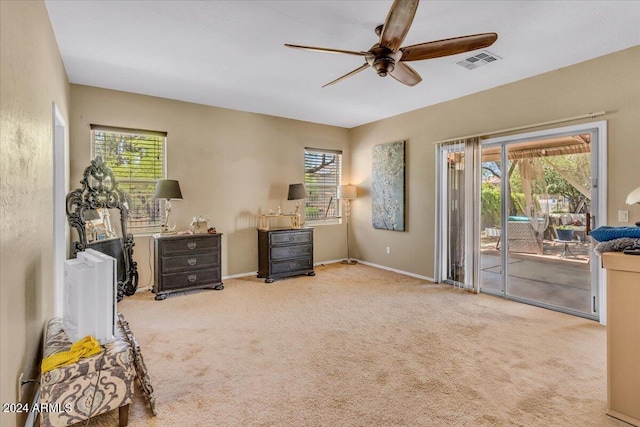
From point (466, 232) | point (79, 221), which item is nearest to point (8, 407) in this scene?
point (79, 221)

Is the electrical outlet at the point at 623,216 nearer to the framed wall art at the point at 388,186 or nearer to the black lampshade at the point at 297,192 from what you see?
the framed wall art at the point at 388,186

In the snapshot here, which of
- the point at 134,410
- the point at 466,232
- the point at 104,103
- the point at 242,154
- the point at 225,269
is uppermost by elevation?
the point at 104,103

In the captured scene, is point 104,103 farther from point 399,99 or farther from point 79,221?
point 399,99

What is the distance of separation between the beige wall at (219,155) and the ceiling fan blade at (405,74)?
9.76 feet

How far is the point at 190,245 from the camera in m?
4.45

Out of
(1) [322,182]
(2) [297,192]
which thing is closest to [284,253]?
(2) [297,192]

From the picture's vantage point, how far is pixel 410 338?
3010mm

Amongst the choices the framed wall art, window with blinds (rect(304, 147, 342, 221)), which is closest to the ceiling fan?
the framed wall art

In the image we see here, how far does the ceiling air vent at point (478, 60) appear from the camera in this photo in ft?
10.6

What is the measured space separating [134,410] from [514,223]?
4.33 m

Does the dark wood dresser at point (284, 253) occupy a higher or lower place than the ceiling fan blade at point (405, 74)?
lower

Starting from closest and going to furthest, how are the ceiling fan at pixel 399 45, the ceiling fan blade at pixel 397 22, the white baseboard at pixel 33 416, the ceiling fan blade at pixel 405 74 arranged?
the white baseboard at pixel 33 416 → the ceiling fan blade at pixel 397 22 → the ceiling fan at pixel 399 45 → the ceiling fan blade at pixel 405 74

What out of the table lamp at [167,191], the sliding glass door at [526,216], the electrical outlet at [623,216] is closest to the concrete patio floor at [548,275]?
the sliding glass door at [526,216]

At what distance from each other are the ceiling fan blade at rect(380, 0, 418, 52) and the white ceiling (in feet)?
1.12
